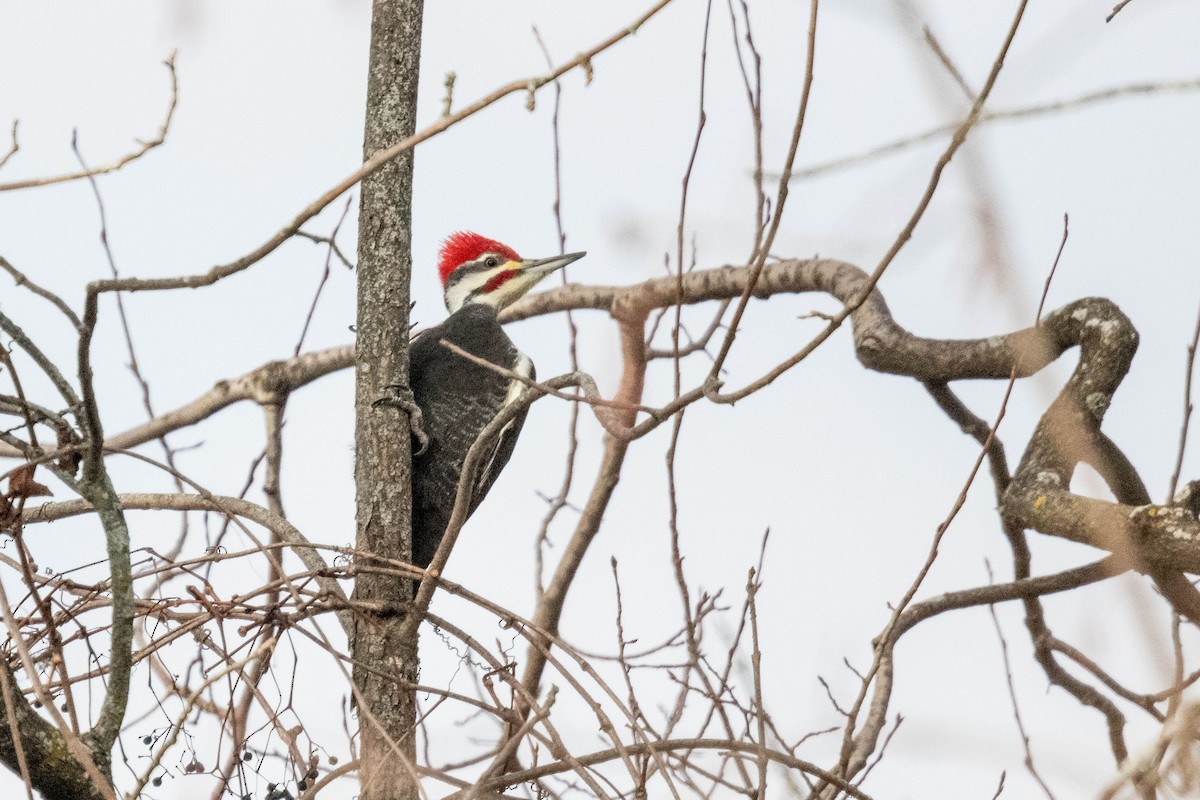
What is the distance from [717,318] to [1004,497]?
1.49 m

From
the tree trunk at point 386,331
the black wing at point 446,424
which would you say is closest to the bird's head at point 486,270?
the black wing at point 446,424

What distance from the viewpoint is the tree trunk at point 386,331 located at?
9.37 ft

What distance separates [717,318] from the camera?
14.5ft

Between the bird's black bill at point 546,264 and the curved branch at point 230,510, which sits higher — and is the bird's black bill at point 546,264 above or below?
above

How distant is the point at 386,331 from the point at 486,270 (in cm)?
218

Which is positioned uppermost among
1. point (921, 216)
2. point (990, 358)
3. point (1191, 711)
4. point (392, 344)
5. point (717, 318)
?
point (717, 318)

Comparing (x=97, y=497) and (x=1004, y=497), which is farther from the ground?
(x=1004, y=497)

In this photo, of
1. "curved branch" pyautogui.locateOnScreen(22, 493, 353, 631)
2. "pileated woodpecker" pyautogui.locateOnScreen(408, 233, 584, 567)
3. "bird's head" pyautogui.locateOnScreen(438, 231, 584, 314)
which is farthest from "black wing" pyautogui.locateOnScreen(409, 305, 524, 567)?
"curved branch" pyautogui.locateOnScreen(22, 493, 353, 631)

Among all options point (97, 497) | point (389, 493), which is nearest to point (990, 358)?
point (389, 493)

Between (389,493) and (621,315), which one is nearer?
(389,493)

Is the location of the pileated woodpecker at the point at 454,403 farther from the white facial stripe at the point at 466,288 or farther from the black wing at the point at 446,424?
the white facial stripe at the point at 466,288

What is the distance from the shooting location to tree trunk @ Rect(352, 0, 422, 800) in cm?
286

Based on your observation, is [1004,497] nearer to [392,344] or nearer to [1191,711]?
[392,344]

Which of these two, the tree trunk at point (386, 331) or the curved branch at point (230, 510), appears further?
the tree trunk at point (386, 331)
